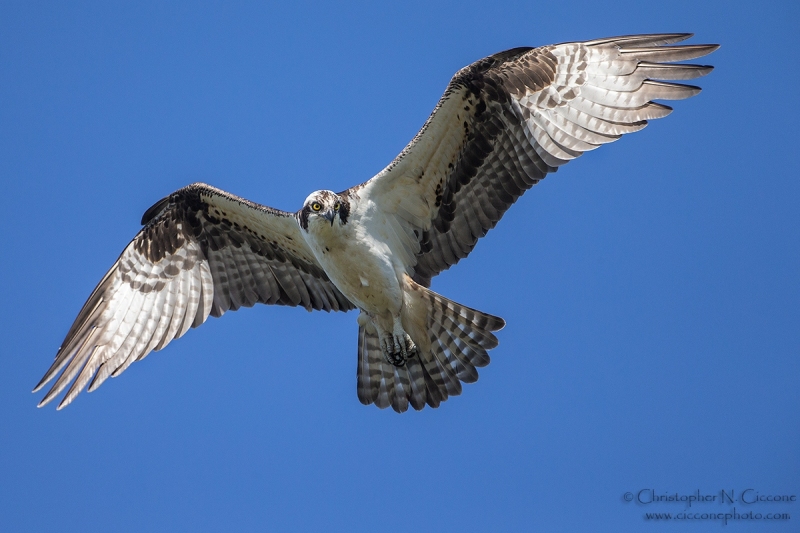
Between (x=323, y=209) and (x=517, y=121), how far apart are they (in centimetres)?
195

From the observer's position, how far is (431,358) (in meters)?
8.27

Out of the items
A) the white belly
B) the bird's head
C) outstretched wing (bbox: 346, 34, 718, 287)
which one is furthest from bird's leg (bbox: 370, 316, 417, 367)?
the bird's head

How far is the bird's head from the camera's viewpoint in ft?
24.7

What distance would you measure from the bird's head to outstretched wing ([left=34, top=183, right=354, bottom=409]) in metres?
0.99

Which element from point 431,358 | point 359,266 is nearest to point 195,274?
point 359,266

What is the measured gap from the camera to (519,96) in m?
7.78

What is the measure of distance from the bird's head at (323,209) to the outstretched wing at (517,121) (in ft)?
0.97

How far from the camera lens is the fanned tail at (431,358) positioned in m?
8.02

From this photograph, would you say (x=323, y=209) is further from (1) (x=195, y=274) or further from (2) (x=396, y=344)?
(1) (x=195, y=274)

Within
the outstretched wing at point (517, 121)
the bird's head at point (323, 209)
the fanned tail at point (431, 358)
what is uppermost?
the outstretched wing at point (517, 121)

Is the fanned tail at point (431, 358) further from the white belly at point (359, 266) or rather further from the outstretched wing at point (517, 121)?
the outstretched wing at point (517, 121)

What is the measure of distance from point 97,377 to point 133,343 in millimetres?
543

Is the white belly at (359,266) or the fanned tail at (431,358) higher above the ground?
the white belly at (359,266)

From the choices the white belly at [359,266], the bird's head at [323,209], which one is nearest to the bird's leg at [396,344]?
Answer: the white belly at [359,266]
